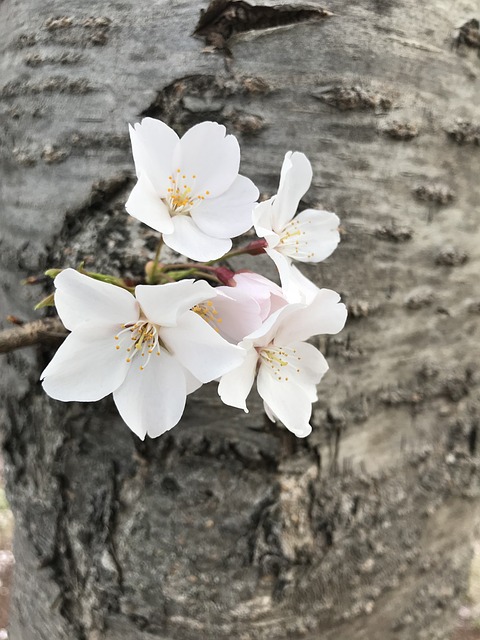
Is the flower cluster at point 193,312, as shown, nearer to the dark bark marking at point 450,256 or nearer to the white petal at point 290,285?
the white petal at point 290,285

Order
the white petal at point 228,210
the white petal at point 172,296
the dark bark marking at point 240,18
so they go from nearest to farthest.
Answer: the white petal at point 172,296, the white petal at point 228,210, the dark bark marking at point 240,18

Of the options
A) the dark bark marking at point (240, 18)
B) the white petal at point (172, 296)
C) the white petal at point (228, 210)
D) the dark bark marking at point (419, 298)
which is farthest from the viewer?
the dark bark marking at point (419, 298)

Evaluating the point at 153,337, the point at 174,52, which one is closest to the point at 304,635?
the point at 153,337

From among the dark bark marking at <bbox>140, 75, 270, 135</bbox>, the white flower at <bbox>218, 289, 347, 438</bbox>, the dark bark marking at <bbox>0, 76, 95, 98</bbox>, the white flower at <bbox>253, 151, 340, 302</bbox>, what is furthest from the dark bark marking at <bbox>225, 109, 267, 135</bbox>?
the white flower at <bbox>218, 289, 347, 438</bbox>

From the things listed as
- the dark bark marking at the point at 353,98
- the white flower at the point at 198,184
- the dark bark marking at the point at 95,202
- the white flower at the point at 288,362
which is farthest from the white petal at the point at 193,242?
the dark bark marking at the point at 353,98

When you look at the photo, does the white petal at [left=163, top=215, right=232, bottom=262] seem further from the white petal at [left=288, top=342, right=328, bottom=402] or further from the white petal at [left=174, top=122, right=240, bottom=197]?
the white petal at [left=288, top=342, right=328, bottom=402]

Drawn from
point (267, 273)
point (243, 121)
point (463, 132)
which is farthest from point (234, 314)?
point (463, 132)
